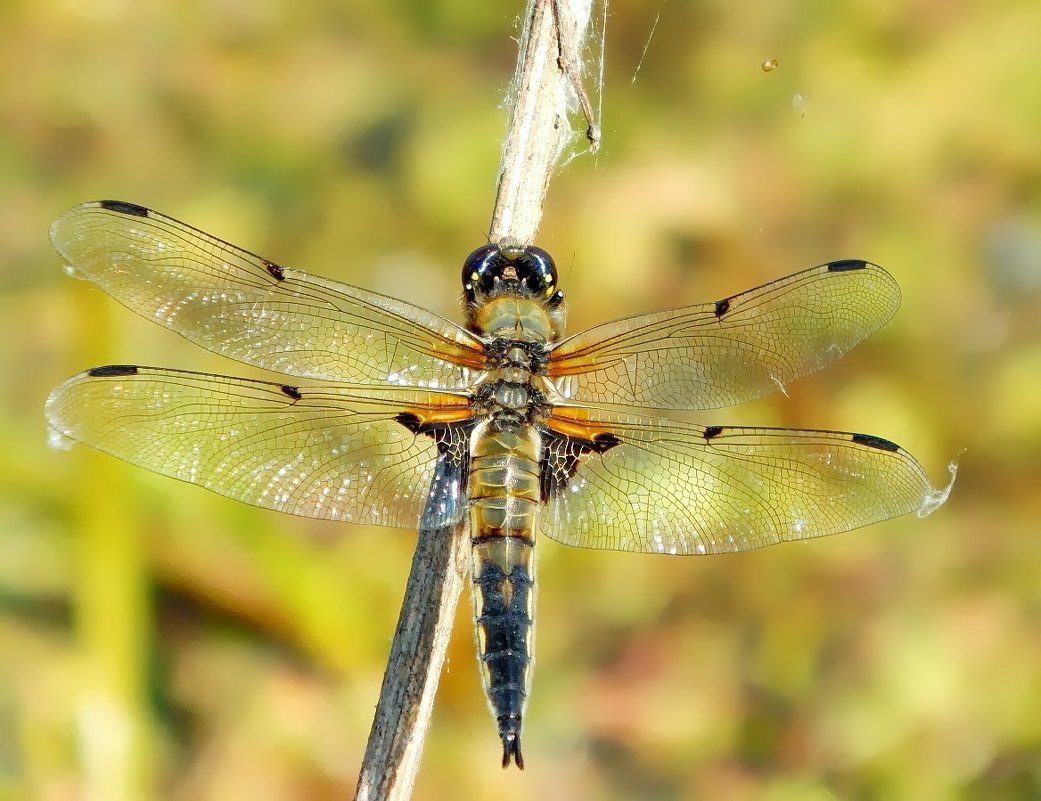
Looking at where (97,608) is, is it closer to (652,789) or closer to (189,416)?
(189,416)

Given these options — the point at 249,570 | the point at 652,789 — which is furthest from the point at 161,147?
the point at 652,789

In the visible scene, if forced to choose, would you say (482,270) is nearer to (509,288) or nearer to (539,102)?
(509,288)

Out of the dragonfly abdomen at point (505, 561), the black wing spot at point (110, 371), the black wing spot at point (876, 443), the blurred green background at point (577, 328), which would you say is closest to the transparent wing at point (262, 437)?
the black wing spot at point (110, 371)

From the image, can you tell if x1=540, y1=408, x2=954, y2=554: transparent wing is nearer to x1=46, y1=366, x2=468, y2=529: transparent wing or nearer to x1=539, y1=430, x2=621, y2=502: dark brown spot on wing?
x1=539, y1=430, x2=621, y2=502: dark brown spot on wing

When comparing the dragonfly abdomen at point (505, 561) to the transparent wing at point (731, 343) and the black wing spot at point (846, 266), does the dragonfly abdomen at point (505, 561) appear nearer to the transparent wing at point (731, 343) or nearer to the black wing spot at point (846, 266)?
the transparent wing at point (731, 343)

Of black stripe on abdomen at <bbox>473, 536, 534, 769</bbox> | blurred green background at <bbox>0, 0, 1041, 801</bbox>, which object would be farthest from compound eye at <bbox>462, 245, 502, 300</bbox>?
blurred green background at <bbox>0, 0, 1041, 801</bbox>

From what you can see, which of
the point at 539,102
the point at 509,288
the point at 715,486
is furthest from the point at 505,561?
the point at 539,102

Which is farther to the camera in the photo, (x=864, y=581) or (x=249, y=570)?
(x=864, y=581)
